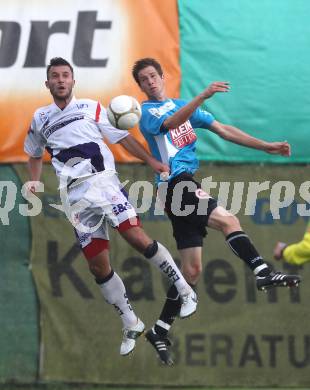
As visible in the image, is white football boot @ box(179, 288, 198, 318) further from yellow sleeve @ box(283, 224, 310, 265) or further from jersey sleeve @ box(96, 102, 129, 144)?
jersey sleeve @ box(96, 102, 129, 144)

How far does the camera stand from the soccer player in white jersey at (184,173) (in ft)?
30.1

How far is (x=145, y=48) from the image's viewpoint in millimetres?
11961

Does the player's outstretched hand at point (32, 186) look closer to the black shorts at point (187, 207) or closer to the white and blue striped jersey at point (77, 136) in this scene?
the white and blue striped jersey at point (77, 136)

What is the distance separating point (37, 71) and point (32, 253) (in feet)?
6.84

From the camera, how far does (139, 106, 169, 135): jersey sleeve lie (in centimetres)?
946

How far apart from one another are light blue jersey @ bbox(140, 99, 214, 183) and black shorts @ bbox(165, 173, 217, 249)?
0.44 feet

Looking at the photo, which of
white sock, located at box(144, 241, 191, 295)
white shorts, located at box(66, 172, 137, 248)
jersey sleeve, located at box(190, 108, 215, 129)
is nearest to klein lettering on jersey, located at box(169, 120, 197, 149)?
jersey sleeve, located at box(190, 108, 215, 129)

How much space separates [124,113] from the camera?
9.36 m

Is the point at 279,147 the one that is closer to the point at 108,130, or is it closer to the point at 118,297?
the point at 108,130

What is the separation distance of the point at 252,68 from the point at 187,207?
299cm

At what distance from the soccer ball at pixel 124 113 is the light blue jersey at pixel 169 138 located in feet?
0.54

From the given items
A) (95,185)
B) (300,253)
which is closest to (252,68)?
(95,185)

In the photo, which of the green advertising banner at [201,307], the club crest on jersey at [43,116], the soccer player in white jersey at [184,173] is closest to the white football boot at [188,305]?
the soccer player in white jersey at [184,173]

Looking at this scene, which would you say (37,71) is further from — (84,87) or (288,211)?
(288,211)
